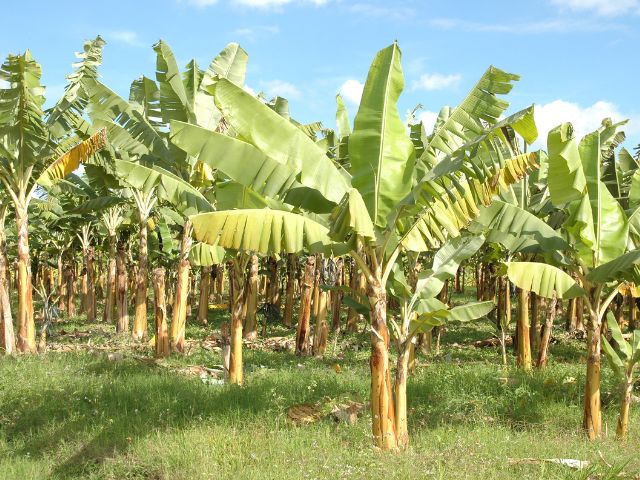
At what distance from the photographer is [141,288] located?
18828 millimetres

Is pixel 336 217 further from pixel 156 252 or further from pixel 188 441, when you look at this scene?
pixel 156 252

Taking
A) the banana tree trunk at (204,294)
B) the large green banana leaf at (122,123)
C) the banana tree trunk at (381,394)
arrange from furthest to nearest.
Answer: the banana tree trunk at (204,294), the large green banana leaf at (122,123), the banana tree trunk at (381,394)

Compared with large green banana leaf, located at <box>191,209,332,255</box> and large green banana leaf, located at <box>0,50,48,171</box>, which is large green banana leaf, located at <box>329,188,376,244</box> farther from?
large green banana leaf, located at <box>0,50,48,171</box>

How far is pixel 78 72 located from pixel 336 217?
8.39m

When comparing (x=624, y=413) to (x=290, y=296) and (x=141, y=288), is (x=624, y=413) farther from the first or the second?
(x=290, y=296)

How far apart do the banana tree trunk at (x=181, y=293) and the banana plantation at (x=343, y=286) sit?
91 mm

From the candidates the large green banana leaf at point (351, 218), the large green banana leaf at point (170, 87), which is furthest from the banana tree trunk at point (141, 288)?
the large green banana leaf at point (351, 218)

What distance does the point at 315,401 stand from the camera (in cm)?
1046

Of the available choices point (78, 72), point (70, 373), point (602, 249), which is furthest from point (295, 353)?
point (602, 249)

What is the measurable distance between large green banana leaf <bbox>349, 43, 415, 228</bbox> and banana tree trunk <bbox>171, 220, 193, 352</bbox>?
744 cm

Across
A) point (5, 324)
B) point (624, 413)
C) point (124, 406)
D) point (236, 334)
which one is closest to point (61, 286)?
point (5, 324)

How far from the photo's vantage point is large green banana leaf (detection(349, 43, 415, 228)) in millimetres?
7387

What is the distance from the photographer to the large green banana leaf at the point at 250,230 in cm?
661

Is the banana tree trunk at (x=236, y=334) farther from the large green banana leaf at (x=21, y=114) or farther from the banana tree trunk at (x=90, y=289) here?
the banana tree trunk at (x=90, y=289)
